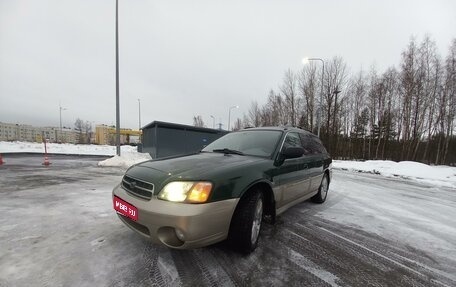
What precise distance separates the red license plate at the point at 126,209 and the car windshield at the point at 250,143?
1.63 meters

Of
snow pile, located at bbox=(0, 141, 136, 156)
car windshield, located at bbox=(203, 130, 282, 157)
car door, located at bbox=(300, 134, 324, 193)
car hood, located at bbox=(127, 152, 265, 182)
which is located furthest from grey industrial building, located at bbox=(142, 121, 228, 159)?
car hood, located at bbox=(127, 152, 265, 182)

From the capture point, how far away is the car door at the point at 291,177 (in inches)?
137

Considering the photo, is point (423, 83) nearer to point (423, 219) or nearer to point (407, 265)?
point (423, 219)

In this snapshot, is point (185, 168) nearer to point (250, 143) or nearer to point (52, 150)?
point (250, 143)

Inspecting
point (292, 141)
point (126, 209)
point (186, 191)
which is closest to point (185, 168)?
point (186, 191)

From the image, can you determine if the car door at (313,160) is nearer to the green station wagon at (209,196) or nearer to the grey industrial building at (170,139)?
the green station wagon at (209,196)

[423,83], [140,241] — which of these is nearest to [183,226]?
[140,241]

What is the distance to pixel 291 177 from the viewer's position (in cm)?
374

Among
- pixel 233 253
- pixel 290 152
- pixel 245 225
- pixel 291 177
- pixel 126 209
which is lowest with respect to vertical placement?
pixel 233 253

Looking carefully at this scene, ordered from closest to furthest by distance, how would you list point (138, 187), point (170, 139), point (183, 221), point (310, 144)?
point (183, 221), point (138, 187), point (310, 144), point (170, 139)

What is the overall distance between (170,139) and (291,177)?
14686 mm

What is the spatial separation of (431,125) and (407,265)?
105 ft

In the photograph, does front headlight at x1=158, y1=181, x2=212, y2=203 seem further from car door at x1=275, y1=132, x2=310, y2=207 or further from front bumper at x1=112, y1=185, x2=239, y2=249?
car door at x1=275, y1=132, x2=310, y2=207

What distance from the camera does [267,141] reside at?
12.6ft
